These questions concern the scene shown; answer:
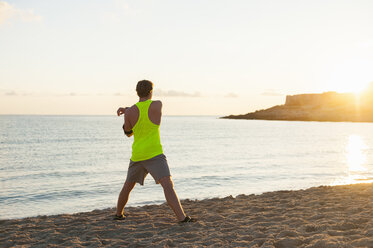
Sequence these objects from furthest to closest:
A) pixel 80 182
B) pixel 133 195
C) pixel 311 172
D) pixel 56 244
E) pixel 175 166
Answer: pixel 175 166 → pixel 311 172 → pixel 80 182 → pixel 133 195 → pixel 56 244

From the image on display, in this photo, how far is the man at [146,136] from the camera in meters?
5.23

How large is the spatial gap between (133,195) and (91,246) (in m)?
5.70

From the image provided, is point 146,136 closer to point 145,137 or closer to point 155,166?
point 145,137

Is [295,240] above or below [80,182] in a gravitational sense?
above

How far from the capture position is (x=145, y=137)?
5332 mm

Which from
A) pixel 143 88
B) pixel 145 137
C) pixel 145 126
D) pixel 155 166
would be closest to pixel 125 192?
pixel 155 166

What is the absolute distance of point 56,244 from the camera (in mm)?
4965

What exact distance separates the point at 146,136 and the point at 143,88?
71cm

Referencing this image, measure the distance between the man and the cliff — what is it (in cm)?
12523

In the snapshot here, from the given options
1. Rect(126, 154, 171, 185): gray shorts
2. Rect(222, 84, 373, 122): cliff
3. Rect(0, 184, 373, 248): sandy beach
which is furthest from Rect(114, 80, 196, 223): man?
Rect(222, 84, 373, 122): cliff

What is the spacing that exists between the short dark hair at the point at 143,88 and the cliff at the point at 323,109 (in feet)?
411

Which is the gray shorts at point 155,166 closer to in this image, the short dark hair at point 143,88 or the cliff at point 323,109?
the short dark hair at point 143,88

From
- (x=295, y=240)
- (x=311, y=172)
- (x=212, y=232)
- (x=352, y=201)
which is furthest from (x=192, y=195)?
(x=311, y=172)

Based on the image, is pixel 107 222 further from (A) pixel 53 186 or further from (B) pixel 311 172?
(B) pixel 311 172
